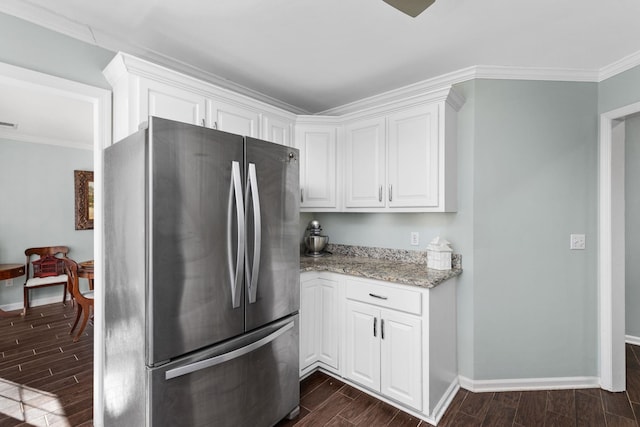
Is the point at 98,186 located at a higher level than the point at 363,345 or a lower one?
higher

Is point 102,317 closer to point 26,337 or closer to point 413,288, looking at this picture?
point 413,288

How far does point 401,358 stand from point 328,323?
647 millimetres

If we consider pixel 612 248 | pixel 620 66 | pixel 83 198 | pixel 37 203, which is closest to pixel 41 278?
pixel 37 203

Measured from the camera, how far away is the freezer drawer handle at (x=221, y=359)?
1.45 metres

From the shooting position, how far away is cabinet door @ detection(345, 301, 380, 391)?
2227mm

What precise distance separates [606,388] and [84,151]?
23.7 feet

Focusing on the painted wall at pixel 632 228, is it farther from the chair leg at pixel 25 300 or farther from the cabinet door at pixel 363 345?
the chair leg at pixel 25 300

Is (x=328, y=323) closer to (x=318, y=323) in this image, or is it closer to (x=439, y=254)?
(x=318, y=323)

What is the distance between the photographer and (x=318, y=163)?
2920 mm

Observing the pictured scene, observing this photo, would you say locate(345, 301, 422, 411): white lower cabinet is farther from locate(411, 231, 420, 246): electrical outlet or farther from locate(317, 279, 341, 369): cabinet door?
locate(411, 231, 420, 246): electrical outlet

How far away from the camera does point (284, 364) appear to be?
1961mm

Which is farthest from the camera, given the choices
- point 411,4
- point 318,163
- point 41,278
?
point 41,278

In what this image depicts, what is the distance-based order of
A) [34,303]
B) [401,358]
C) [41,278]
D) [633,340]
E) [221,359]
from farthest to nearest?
1. [34,303]
2. [41,278]
3. [633,340]
4. [401,358]
5. [221,359]

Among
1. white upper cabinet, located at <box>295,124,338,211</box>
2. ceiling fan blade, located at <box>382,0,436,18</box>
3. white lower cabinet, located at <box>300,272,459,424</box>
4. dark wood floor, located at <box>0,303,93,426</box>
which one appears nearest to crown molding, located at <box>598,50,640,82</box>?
ceiling fan blade, located at <box>382,0,436,18</box>
